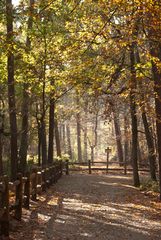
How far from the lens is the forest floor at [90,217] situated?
9695 mm

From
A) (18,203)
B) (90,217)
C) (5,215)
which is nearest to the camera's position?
(5,215)

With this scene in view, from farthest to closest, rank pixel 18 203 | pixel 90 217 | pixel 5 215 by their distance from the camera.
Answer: pixel 90 217
pixel 18 203
pixel 5 215

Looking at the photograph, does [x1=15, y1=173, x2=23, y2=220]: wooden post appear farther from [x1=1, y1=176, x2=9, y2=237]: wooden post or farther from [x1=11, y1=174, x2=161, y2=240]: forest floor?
[x1=1, y1=176, x2=9, y2=237]: wooden post

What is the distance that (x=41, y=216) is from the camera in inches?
450

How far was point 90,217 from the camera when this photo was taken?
478 inches

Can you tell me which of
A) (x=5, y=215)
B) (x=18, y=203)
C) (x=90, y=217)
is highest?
(x=18, y=203)

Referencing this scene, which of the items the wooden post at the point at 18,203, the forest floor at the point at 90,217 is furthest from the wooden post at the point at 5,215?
the wooden post at the point at 18,203

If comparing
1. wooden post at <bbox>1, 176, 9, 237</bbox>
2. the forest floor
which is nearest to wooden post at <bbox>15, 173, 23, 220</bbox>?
the forest floor

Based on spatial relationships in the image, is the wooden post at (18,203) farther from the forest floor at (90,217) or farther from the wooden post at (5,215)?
the wooden post at (5,215)

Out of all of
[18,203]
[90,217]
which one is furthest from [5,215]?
[90,217]

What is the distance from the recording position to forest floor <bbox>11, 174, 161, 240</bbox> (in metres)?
9.70

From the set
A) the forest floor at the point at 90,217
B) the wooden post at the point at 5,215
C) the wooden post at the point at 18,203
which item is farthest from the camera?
the wooden post at the point at 18,203

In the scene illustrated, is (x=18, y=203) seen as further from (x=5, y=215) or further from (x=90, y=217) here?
(x=90, y=217)

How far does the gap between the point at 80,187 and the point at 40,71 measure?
700 cm
